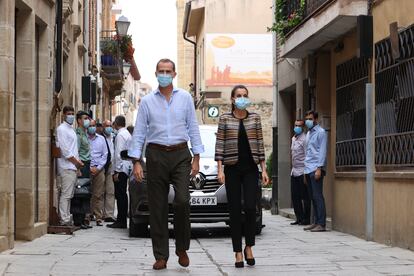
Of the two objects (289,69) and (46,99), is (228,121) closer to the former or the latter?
(46,99)

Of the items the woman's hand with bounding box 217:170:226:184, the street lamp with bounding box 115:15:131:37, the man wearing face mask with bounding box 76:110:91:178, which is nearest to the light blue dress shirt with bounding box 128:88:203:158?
the woman's hand with bounding box 217:170:226:184

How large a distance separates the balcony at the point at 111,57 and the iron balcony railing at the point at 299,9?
51.3 ft

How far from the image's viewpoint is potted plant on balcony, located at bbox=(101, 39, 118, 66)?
3403 cm

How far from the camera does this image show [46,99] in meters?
12.7

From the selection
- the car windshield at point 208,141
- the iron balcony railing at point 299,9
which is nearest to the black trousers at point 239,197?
the car windshield at point 208,141

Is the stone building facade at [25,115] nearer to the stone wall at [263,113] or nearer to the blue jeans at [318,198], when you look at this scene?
the blue jeans at [318,198]

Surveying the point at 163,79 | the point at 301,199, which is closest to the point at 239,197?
the point at 163,79

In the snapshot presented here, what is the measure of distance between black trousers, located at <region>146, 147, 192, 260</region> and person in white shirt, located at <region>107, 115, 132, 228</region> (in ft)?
21.3

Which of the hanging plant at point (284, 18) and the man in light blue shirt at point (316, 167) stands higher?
the hanging plant at point (284, 18)

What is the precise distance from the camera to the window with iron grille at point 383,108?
10961mm

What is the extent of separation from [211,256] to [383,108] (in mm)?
3455

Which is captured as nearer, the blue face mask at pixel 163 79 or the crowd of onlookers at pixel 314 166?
the blue face mask at pixel 163 79

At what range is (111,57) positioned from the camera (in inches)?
1378

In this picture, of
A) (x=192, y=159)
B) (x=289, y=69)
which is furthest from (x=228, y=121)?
(x=289, y=69)
